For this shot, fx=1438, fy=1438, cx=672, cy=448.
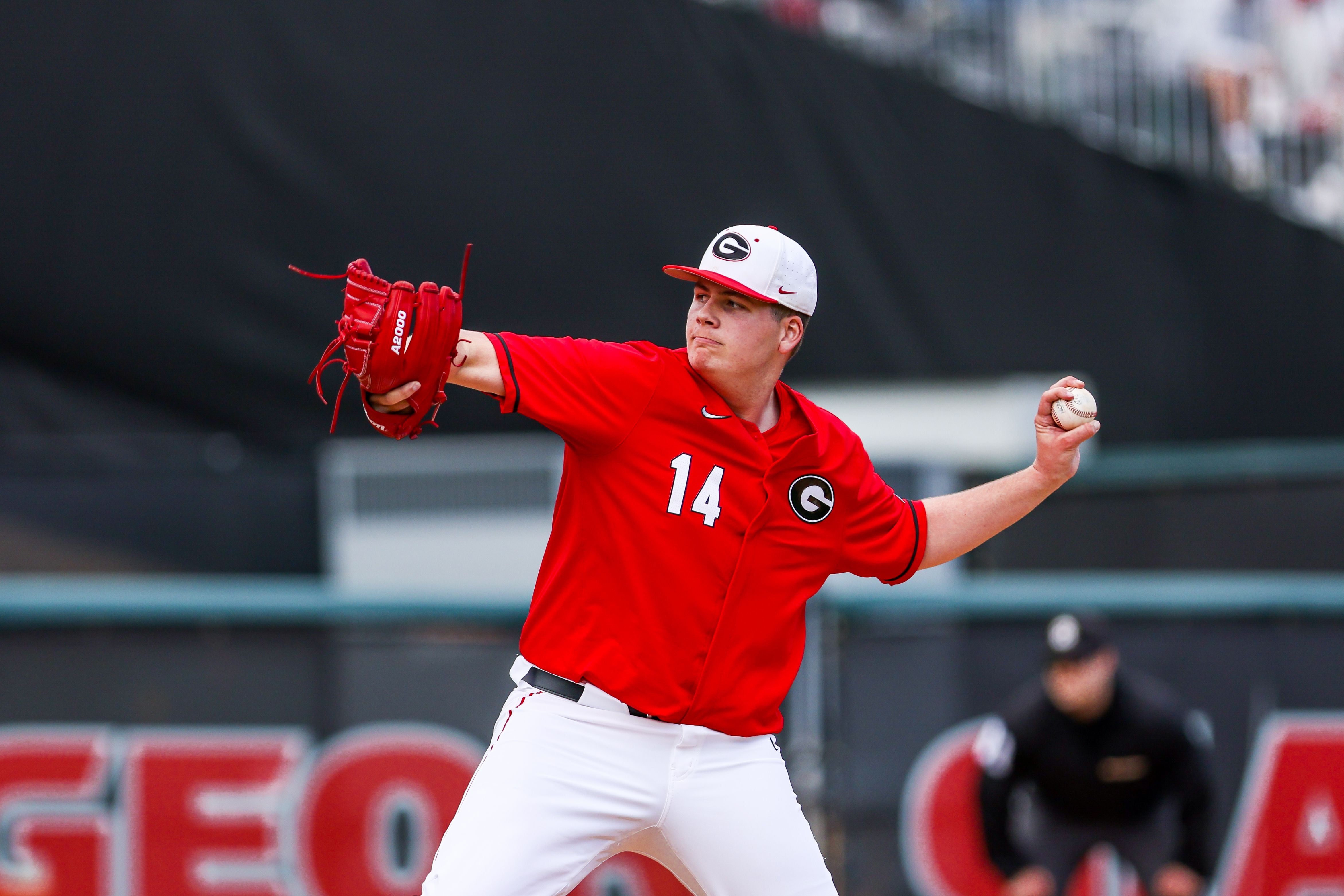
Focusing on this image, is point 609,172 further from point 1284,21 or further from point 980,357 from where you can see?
point 1284,21

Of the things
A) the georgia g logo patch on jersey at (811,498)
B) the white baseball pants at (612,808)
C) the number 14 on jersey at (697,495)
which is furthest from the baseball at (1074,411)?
the white baseball pants at (612,808)

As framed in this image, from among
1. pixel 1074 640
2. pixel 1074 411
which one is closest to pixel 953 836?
pixel 1074 640

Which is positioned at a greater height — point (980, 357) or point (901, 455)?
point (980, 357)

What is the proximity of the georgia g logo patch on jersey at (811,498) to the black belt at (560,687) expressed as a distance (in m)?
0.56

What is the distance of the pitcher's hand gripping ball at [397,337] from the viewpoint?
8.70ft

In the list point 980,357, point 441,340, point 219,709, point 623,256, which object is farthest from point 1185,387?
point 441,340

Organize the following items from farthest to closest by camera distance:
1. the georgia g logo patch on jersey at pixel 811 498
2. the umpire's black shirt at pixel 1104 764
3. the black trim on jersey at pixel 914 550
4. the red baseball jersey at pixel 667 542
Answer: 1. the umpire's black shirt at pixel 1104 764
2. the black trim on jersey at pixel 914 550
3. the georgia g logo patch on jersey at pixel 811 498
4. the red baseball jersey at pixel 667 542

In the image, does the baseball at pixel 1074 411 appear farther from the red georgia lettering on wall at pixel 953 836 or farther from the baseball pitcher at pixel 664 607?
the red georgia lettering on wall at pixel 953 836

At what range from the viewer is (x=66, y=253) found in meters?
7.41

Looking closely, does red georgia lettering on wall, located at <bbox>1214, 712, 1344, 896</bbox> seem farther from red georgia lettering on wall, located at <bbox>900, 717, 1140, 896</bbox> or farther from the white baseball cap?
the white baseball cap

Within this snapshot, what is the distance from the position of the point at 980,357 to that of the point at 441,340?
18.9ft

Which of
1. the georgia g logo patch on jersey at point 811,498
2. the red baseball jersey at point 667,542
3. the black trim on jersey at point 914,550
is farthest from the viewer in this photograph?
the black trim on jersey at point 914,550

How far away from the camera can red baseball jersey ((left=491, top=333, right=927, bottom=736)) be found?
Result: 2953mm

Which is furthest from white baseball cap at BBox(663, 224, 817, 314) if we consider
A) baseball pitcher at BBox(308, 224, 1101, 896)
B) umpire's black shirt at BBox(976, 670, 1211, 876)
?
umpire's black shirt at BBox(976, 670, 1211, 876)
